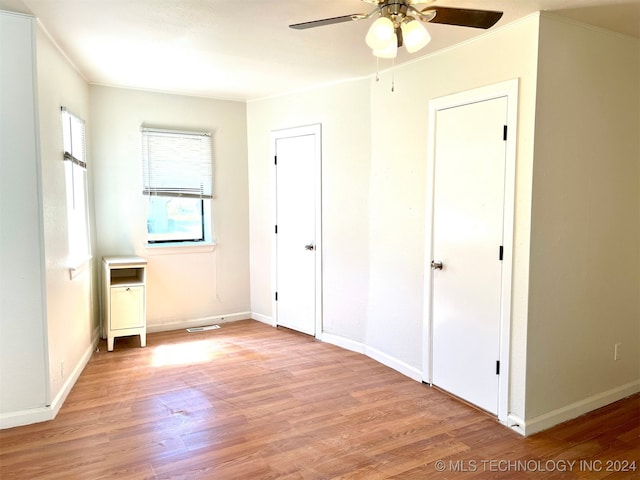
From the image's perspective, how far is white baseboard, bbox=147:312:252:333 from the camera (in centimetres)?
476

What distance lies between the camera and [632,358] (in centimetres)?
328

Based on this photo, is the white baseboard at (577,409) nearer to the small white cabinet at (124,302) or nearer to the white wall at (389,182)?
the white wall at (389,182)

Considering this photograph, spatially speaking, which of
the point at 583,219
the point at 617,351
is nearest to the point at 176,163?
the point at 583,219

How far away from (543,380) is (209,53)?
3176 millimetres

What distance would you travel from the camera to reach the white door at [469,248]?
112 inches

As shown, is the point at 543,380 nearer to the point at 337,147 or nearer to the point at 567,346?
the point at 567,346

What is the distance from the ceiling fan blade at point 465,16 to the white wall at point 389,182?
0.77 m

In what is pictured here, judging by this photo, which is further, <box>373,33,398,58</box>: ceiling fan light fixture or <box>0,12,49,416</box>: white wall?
<box>0,12,49,416</box>: white wall

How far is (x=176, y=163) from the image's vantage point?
474 centimetres

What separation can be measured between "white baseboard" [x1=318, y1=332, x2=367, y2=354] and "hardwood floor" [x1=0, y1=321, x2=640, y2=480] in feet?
1.16

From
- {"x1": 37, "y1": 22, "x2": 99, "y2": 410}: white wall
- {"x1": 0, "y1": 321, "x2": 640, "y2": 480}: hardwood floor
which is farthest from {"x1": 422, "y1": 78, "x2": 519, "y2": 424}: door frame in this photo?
{"x1": 37, "y1": 22, "x2": 99, "y2": 410}: white wall

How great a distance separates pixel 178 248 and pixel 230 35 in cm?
251

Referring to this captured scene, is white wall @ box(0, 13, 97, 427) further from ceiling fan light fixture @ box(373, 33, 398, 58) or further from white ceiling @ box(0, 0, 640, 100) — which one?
ceiling fan light fixture @ box(373, 33, 398, 58)

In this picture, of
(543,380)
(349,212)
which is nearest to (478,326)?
(543,380)
